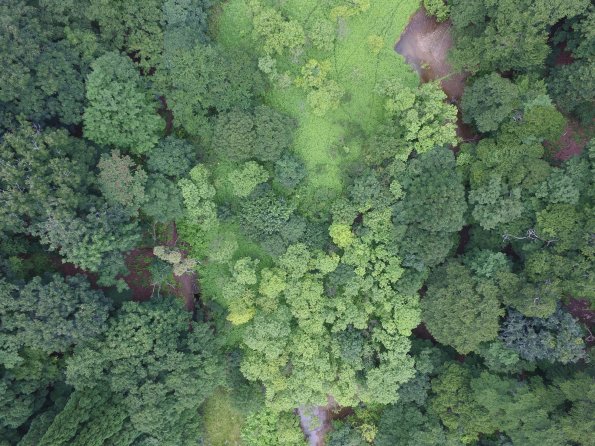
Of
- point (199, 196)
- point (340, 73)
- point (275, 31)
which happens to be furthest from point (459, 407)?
point (275, 31)

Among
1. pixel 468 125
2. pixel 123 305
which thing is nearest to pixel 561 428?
pixel 468 125

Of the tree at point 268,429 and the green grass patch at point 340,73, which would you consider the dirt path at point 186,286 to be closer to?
the tree at point 268,429

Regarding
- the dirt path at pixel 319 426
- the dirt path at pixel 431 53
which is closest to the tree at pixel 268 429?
the dirt path at pixel 319 426

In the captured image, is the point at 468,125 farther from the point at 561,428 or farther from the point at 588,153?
the point at 561,428

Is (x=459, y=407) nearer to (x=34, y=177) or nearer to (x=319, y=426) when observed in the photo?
(x=319, y=426)

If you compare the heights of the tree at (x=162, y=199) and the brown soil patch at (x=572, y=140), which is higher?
the brown soil patch at (x=572, y=140)

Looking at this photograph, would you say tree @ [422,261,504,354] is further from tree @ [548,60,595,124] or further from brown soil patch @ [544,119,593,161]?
tree @ [548,60,595,124]
